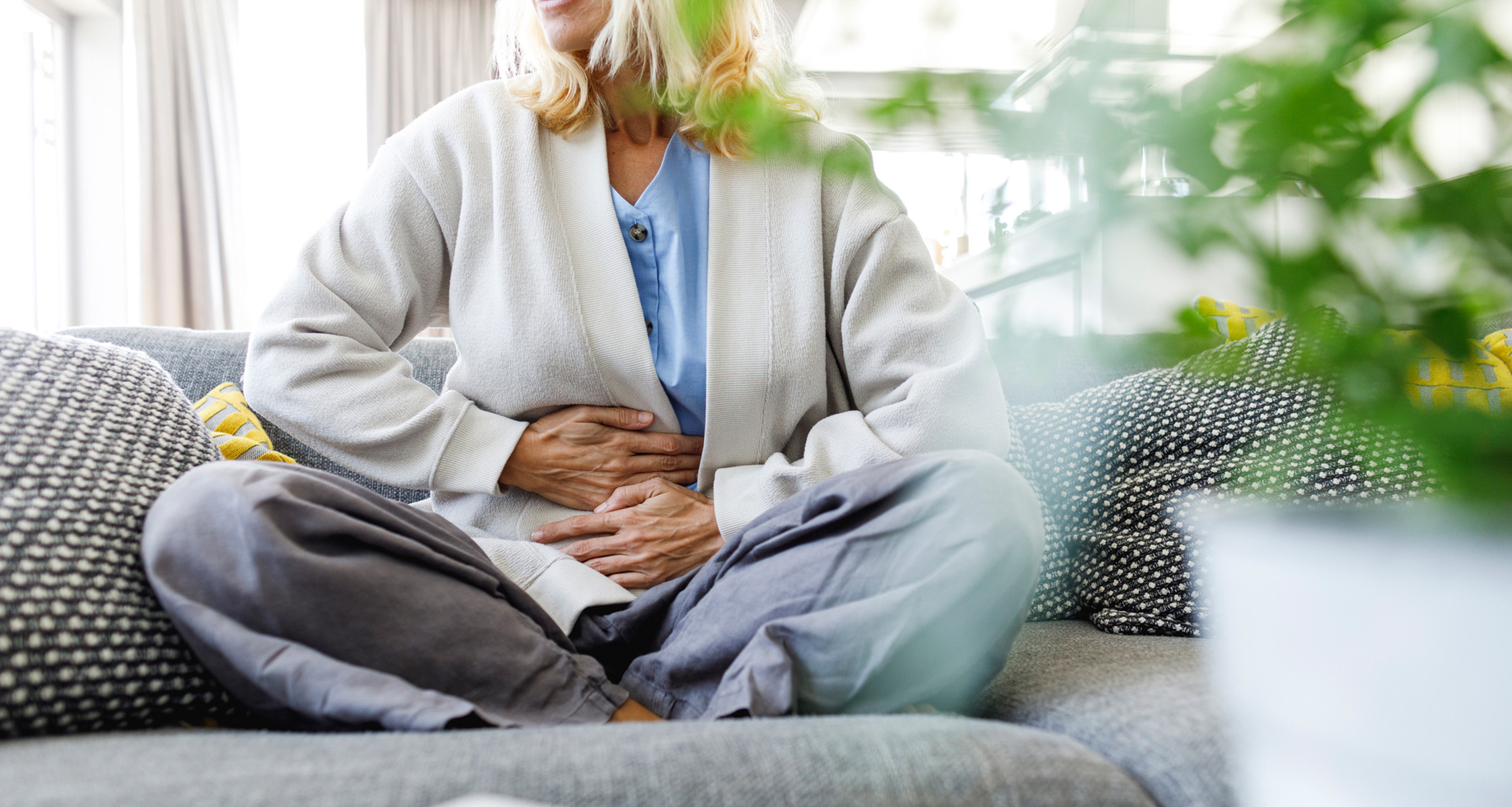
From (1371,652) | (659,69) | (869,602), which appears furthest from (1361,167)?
(659,69)

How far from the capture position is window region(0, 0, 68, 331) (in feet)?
10.8

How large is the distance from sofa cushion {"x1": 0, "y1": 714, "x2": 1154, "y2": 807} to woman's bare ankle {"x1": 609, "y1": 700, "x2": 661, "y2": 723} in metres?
0.19

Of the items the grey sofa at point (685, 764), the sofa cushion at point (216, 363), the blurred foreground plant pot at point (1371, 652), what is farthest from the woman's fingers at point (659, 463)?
the blurred foreground plant pot at point (1371, 652)

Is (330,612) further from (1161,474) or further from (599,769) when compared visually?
(1161,474)

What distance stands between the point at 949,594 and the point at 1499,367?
99 centimetres

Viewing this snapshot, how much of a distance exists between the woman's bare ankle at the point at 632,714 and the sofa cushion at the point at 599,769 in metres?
0.19

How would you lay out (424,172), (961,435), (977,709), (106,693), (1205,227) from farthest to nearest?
1. (424,172)
2. (961,435)
3. (977,709)
4. (106,693)
5. (1205,227)

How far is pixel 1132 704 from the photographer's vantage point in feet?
2.27

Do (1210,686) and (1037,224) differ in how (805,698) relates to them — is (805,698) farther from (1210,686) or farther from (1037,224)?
(1037,224)

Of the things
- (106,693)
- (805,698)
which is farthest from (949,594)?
(106,693)

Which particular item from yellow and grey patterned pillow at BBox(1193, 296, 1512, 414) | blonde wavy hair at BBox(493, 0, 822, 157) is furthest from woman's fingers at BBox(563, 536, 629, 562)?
yellow and grey patterned pillow at BBox(1193, 296, 1512, 414)

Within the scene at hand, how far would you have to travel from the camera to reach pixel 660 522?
1055mm

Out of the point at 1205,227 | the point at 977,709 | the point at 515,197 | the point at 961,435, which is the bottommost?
the point at 977,709

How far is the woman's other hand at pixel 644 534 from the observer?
3.37 ft
